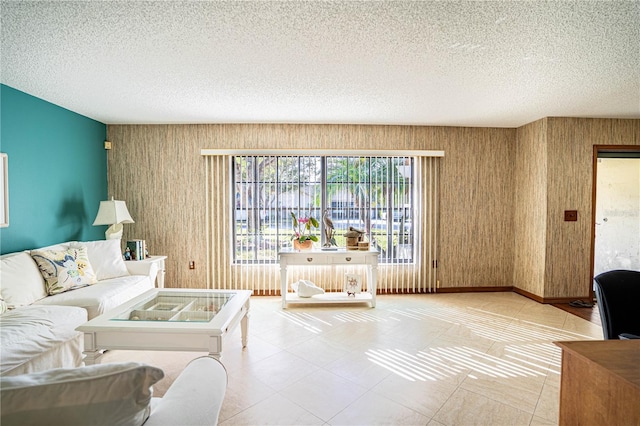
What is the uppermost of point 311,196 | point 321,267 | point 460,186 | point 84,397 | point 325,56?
point 325,56

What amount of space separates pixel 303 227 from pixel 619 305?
135 inches

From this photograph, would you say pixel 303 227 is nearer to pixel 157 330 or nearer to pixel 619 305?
pixel 157 330

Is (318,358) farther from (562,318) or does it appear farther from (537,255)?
(537,255)

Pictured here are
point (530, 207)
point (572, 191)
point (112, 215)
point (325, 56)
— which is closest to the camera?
point (325, 56)

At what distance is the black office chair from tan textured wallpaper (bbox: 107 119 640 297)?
2.53 meters

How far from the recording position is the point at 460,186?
478 centimetres

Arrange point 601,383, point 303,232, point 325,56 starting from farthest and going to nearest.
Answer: point 303,232, point 325,56, point 601,383

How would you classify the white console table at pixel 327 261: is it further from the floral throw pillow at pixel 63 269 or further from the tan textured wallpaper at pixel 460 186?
the floral throw pillow at pixel 63 269

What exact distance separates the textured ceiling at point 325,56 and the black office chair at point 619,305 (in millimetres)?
1614

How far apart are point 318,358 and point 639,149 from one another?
5040 mm

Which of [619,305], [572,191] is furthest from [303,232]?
[572,191]

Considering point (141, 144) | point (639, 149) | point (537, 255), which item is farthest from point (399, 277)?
point (141, 144)

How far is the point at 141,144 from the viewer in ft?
15.0

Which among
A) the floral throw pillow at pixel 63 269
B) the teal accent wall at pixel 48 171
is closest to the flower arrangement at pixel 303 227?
the floral throw pillow at pixel 63 269
